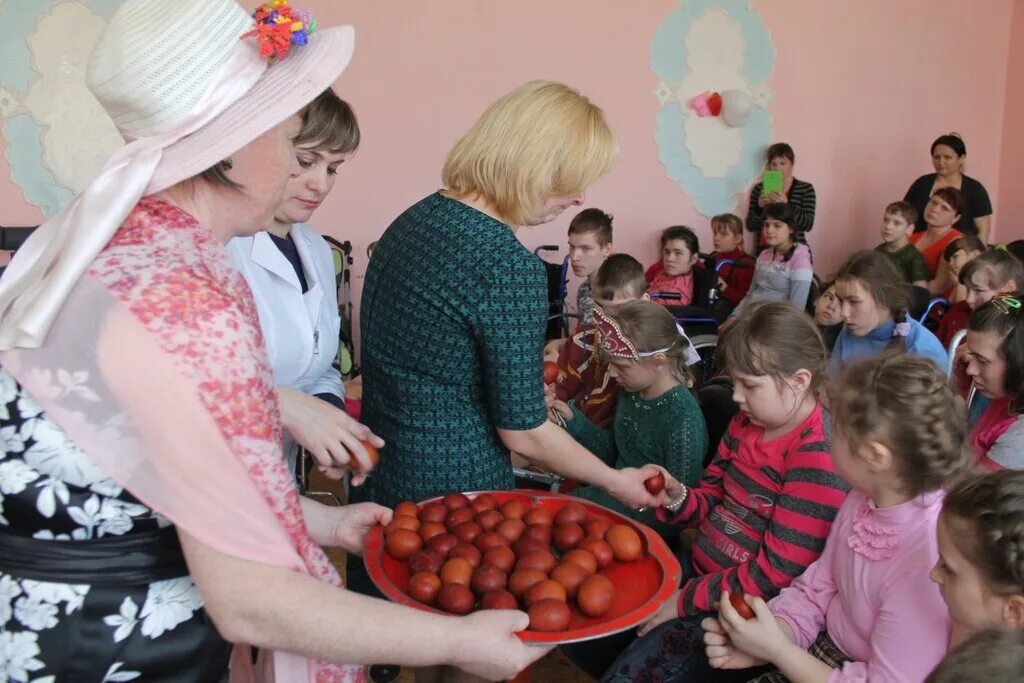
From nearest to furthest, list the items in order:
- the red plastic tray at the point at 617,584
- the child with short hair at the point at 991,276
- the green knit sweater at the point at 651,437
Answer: the red plastic tray at the point at 617,584, the green knit sweater at the point at 651,437, the child with short hair at the point at 991,276

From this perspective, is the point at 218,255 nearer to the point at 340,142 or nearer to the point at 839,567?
the point at 340,142

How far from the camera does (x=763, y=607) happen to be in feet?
5.04

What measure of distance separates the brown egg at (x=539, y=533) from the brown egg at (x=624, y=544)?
98 millimetres

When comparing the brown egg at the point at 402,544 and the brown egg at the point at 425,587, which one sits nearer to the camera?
the brown egg at the point at 425,587

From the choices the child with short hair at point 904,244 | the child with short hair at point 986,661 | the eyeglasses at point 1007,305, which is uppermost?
the eyeglasses at point 1007,305

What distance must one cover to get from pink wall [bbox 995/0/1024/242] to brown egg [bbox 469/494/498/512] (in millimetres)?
6460

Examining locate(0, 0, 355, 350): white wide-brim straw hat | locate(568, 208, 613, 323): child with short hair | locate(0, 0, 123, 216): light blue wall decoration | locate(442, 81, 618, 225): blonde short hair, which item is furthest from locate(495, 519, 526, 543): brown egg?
locate(0, 0, 123, 216): light blue wall decoration

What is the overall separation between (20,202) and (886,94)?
588 centimetres

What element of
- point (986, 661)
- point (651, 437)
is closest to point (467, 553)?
point (986, 661)

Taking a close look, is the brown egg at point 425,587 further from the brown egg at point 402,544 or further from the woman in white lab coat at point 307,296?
the woman in white lab coat at point 307,296

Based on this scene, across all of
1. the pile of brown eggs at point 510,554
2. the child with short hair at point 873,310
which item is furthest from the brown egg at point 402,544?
the child with short hair at point 873,310

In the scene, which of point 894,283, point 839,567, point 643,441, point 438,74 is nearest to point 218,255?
point 839,567

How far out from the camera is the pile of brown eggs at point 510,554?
125 cm

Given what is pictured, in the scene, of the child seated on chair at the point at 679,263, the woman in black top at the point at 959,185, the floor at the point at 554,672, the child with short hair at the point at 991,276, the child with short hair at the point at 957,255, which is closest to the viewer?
the floor at the point at 554,672
